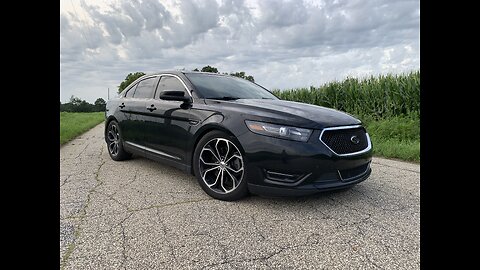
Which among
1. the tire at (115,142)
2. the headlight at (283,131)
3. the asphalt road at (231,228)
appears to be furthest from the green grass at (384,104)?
the tire at (115,142)

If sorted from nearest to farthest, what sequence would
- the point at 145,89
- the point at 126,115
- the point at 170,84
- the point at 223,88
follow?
1. the point at 223,88
2. the point at 170,84
3. the point at 145,89
4. the point at 126,115

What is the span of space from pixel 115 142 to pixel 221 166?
297cm

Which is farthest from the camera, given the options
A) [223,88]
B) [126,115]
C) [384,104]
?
[384,104]

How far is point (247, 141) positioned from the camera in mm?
2977

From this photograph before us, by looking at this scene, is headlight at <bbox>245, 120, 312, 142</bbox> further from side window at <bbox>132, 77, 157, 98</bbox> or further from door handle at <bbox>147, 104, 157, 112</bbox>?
side window at <bbox>132, 77, 157, 98</bbox>

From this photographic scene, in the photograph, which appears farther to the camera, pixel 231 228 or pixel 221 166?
pixel 221 166

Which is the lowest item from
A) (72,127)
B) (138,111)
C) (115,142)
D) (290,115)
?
(115,142)

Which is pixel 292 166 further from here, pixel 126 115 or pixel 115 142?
pixel 115 142

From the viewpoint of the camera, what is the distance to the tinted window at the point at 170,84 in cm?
405

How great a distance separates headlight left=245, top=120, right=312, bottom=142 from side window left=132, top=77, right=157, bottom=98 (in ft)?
7.57

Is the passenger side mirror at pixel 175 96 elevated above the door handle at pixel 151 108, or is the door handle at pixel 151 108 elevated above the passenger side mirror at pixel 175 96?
the passenger side mirror at pixel 175 96

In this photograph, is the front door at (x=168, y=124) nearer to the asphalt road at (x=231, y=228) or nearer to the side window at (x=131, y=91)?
the asphalt road at (x=231, y=228)

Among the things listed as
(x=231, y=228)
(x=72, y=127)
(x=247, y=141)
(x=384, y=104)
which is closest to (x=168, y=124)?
(x=247, y=141)
